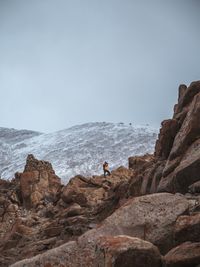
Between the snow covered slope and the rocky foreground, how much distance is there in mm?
30375

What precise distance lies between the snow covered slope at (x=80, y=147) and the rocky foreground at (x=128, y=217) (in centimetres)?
3038

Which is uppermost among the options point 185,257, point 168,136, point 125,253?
point 168,136

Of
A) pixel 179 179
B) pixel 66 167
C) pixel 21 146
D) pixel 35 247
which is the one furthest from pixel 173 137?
pixel 21 146

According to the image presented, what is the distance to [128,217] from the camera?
9.88 meters

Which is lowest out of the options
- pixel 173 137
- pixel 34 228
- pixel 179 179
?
pixel 34 228

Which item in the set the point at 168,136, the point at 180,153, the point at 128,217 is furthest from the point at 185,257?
the point at 168,136

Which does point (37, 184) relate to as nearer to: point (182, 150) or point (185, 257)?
point (182, 150)

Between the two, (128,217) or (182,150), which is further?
(182,150)

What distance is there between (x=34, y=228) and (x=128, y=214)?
10525 millimetres

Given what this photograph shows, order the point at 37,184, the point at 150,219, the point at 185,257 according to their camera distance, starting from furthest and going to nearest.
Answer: the point at 37,184 < the point at 150,219 < the point at 185,257

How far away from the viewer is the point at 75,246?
988 centimetres

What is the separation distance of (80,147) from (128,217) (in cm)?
6394

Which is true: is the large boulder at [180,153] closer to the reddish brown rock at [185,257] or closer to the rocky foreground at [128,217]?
the rocky foreground at [128,217]

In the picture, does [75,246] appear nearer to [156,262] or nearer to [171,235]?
[171,235]
